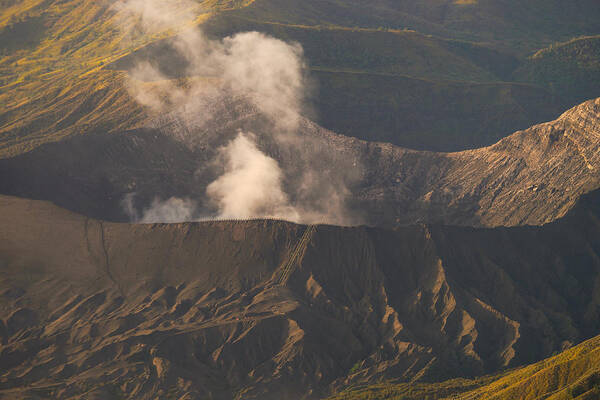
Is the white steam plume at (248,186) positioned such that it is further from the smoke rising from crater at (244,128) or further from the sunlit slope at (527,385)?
the sunlit slope at (527,385)

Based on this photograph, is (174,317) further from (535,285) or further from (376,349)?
(535,285)

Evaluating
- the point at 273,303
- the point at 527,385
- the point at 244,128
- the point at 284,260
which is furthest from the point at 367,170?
the point at 527,385

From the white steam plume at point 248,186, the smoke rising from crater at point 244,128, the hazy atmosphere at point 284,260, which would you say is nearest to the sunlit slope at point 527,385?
the hazy atmosphere at point 284,260

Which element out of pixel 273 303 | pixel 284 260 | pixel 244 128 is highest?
pixel 244 128

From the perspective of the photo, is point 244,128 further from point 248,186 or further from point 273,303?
point 273,303

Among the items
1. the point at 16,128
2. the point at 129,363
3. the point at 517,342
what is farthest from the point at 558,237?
the point at 16,128

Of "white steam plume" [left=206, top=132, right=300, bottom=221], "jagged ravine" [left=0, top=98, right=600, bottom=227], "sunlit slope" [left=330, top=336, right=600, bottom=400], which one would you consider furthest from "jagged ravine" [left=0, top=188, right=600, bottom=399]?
"white steam plume" [left=206, top=132, right=300, bottom=221]
